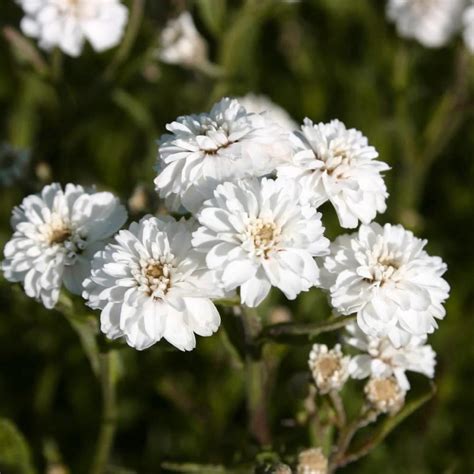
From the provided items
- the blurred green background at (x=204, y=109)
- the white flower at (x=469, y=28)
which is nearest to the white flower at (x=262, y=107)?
the blurred green background at (x=204, y=109)

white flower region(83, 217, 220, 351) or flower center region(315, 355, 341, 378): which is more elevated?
white flower region(83, 217, 220, 351)

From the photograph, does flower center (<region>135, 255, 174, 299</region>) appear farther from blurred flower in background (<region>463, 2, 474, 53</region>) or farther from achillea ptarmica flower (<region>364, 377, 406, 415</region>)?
blurred flower in background (<region>463, 2, 474, 53</region>)

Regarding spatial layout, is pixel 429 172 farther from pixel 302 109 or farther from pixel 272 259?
pixel 272 259

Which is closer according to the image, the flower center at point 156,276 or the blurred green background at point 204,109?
the flower center at point 156,276

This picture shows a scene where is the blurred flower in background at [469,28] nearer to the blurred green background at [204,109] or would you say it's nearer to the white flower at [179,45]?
the blurred green background at [204,109]

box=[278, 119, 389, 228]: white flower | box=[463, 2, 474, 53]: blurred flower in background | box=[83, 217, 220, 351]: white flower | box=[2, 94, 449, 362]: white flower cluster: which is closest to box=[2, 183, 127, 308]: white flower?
box=[2, 94, 449, 362]: white flower cluster

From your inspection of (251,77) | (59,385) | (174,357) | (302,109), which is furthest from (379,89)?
(59,385)
